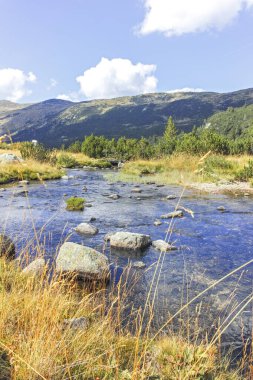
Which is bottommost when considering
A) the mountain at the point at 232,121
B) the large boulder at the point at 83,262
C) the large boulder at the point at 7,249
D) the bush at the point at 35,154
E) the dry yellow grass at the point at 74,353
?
the large boulder at the point at 83,262

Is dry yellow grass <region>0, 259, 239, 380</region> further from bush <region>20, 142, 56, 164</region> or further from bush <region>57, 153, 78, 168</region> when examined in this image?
bush <region>57, 153, 78, 168</region>

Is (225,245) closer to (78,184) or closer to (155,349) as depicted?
(155,349)

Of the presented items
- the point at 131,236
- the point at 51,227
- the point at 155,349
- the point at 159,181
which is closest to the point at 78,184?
the point at 159,181

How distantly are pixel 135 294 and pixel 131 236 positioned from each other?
2646 mm

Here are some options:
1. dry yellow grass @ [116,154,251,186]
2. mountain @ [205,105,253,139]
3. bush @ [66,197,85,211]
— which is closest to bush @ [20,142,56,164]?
dry yellow grass @ [116,154,251,186]

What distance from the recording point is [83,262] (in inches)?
252

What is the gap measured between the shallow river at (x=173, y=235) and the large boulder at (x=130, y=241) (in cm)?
28

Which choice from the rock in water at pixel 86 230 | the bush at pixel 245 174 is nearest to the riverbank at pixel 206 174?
the bush at pixel 245 174

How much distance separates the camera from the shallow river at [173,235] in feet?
17.8

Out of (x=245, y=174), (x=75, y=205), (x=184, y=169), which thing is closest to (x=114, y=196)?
(x=75, y=205)

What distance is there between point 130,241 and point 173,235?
6.25ft

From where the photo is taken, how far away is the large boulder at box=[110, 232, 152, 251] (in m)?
8.21

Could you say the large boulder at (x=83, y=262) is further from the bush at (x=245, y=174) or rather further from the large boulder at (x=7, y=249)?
the bush at (x=245, y=174)

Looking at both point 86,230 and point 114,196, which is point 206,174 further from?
point 86,230
